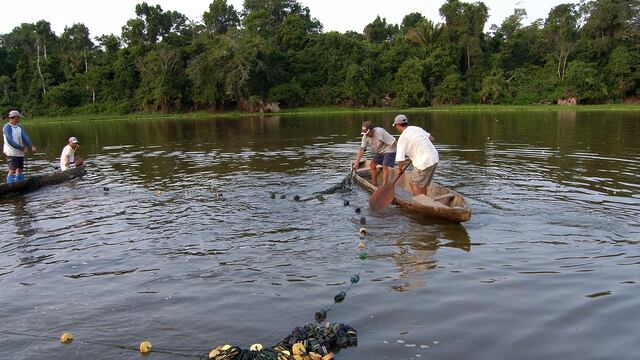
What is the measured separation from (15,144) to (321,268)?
36.7ft

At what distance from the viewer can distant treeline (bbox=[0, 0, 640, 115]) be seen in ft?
200

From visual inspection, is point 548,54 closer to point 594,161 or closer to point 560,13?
point 560,13

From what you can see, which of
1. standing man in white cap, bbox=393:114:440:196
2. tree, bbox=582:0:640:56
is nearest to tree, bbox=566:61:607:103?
tree, bbox=582:0:640:56

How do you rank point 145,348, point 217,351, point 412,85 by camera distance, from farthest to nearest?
point 412,85
point 145,348
point 217,351

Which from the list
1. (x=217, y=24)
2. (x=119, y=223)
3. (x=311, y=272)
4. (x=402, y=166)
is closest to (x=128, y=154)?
(x=119, y=223)

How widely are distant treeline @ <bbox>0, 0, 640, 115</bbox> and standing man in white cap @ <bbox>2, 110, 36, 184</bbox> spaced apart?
45496 millimetres

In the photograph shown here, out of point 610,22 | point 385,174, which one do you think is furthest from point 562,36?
point 385,174

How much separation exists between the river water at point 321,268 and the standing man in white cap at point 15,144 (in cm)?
147

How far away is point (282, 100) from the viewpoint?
214 feet

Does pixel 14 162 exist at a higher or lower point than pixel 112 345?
higher

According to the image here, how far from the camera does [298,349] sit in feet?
17.5

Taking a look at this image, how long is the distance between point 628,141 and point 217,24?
2447 inches

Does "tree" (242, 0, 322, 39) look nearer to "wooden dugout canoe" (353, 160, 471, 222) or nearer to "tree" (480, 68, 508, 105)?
"tree" (480, 68, 508, 105)

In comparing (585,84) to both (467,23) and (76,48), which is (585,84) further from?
(76,48)
